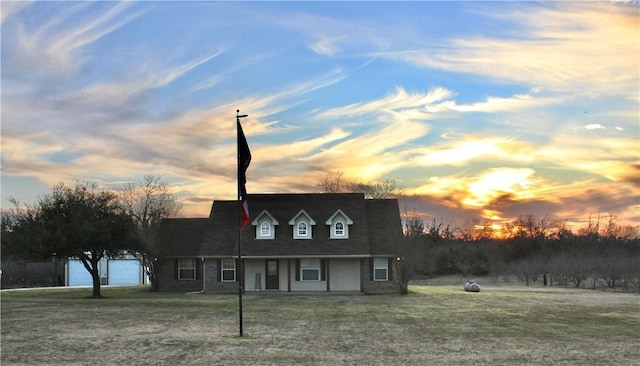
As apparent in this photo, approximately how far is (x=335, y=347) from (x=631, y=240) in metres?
72.2

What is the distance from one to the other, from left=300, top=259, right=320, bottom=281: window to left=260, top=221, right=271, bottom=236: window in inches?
117

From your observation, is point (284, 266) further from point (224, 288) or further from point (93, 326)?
point (93, 326)

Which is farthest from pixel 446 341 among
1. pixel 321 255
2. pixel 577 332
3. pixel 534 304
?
pixel 321 255

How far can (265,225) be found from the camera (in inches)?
1636

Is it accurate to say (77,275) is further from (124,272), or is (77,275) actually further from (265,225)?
(265,225)

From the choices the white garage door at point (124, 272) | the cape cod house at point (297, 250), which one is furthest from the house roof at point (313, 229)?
the white garage door at point (124, 272)

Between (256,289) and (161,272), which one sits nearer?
(256,289)

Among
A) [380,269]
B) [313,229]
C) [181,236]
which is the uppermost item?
[313,229]

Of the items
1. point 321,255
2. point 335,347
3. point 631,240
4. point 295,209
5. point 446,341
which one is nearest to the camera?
point 335,347

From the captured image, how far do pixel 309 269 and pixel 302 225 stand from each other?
114 inches

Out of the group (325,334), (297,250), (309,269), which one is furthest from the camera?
(309,269)

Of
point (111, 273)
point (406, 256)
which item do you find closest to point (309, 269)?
point (406, 256)

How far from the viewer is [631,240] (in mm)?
77125

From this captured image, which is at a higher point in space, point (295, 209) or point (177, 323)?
point (295, 209)
